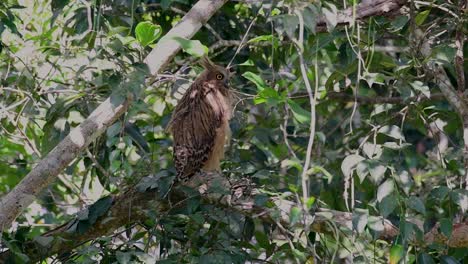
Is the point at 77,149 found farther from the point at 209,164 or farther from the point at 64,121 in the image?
the point at 209,164

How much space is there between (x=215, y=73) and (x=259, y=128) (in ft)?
2.13

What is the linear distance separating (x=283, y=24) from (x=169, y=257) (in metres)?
1.32

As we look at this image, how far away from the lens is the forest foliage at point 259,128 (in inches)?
157

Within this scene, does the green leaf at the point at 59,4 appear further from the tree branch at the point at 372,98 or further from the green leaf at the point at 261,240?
the green leaf at the point at 261,240

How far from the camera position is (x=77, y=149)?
419 cm

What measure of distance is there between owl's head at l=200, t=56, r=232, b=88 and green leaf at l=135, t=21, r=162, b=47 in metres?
1.42

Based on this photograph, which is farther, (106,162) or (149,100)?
(149,100)

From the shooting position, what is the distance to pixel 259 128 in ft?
20.1

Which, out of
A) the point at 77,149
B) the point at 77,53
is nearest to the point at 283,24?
the point at 77,149

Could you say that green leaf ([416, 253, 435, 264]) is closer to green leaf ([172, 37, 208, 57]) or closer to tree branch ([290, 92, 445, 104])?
tree branch ([290, 92, 445, 104])

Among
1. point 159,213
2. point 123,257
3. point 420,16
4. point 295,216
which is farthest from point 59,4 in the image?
point 295,216

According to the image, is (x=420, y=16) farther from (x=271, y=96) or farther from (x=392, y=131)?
(x=271, y=96)

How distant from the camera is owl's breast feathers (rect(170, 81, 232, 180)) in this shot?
18.2 feet

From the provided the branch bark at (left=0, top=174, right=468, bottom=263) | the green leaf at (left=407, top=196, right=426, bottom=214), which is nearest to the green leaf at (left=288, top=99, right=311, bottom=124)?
the green leaf at (left=407, top=196, right=426, bottom=214)
